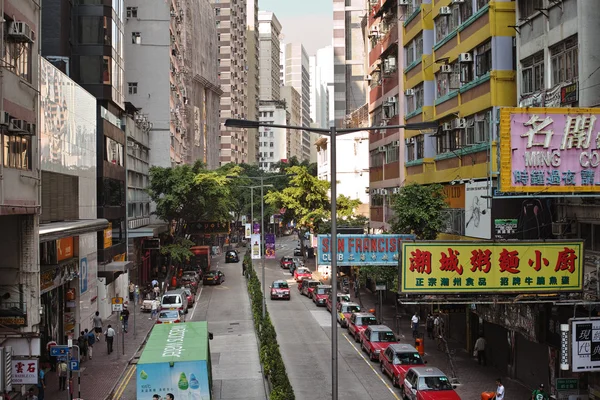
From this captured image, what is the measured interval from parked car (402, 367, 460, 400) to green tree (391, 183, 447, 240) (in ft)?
27.9

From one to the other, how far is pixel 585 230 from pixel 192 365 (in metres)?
12.6

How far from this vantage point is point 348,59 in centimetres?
10319

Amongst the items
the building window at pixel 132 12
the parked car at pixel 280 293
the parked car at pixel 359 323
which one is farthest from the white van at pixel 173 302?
the building window at pixel 132 12

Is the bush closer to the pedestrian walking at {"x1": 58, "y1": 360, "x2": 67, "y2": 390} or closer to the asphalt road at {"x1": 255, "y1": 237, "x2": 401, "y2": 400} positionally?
the asphalt road at {"x1": 255, "y1": 237, "x2": 401, "y2": 400}

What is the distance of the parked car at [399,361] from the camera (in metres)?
29.2

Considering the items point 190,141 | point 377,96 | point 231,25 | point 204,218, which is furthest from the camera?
point 231,25

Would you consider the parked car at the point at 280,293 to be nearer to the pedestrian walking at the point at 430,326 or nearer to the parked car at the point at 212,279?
the parked car at the point at 212,279

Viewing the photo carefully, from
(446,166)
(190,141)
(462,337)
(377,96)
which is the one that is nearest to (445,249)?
(446,166)

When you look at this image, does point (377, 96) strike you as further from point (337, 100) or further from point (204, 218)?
point (337, 100)

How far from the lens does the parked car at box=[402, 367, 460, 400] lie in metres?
24.4

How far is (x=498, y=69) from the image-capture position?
29.2 meters

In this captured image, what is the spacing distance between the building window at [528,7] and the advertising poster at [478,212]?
6044 mm

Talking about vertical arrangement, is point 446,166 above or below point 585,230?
above

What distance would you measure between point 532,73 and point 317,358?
16561mm
